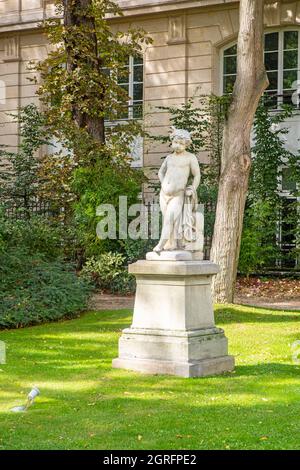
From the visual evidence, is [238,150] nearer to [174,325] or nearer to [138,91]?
[174,325]

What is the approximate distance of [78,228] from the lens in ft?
67.3

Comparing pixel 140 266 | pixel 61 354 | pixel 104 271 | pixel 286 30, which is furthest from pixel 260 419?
pixel 286 30

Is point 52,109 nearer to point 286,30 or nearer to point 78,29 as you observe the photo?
point 78,29

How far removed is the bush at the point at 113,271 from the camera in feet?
63.8

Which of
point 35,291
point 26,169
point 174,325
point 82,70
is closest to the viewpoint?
point 174,325

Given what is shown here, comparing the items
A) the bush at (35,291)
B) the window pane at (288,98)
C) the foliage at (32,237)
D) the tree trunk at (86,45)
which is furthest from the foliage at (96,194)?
the window pane at (288,98)

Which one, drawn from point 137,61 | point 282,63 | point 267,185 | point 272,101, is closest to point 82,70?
point 267,185

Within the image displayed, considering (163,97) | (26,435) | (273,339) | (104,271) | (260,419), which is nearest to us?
(26,435)

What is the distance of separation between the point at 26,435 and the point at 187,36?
2184 cm

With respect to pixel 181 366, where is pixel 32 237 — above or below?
above

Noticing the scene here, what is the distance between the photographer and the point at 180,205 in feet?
34.0

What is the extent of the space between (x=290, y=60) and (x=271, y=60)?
2.01 feet

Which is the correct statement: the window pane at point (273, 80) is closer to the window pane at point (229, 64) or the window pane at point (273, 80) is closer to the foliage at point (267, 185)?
the window pane at point (229, 64)

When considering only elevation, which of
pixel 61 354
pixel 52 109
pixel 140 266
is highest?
pixel 52 109
